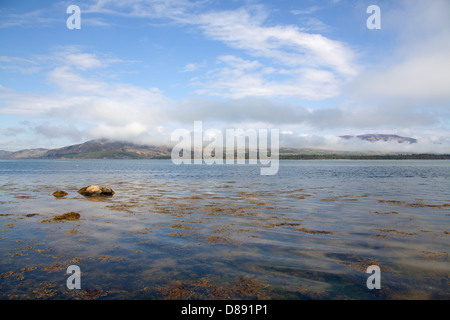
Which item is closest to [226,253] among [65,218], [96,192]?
[65,218]

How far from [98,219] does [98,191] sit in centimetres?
1488

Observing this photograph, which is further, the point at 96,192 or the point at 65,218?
the point at 96,192

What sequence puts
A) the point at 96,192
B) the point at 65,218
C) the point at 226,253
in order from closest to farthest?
the point at 226,253 → the point at 65,218 → the point at 96,192

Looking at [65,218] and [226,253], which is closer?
[226,253]

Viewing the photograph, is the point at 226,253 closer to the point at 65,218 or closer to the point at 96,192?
the point at 65,218

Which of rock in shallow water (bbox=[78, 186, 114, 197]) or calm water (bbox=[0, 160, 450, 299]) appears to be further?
rock in shallow water (bbox=[78, 186, 114, 197])

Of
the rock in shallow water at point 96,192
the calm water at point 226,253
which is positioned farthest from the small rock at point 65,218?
the rock in shallow water at point 96,192

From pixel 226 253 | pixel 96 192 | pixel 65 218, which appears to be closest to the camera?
pixel 226 253

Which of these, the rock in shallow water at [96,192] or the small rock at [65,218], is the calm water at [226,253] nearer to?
the small rock at [65,218]

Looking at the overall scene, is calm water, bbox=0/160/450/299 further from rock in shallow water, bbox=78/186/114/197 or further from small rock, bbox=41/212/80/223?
rock in shallow water, bbox=78/186/114/197

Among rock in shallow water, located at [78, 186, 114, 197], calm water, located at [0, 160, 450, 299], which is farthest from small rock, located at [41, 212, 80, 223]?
rock in shallow water, located at [78, 186, 114, 197]

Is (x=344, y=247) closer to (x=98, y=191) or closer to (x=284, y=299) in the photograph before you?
(x=284, y=299)

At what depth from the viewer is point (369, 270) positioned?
11094 mm
